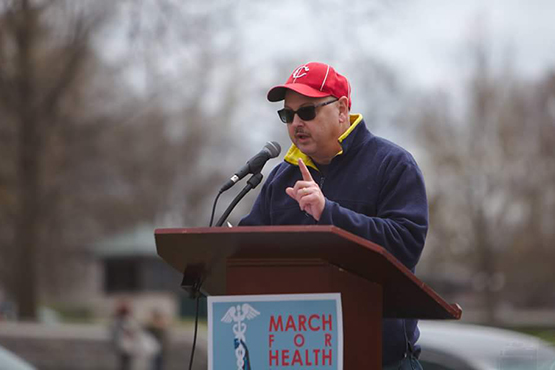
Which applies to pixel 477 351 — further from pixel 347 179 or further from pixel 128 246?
pixel 128 246


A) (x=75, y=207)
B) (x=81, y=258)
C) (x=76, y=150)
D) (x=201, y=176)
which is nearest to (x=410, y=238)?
(x=76, y=150)

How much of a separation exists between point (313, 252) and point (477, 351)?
14.0ft

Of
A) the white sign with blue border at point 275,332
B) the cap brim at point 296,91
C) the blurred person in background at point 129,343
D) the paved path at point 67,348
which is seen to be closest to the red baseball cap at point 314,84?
the cap brim at point 296,91

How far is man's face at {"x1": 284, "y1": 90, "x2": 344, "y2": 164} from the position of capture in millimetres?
3172

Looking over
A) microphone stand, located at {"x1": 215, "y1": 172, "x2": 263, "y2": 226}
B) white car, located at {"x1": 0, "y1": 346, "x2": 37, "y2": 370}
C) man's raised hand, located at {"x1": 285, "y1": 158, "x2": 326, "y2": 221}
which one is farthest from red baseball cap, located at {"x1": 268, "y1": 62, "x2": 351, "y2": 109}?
white car, located at {"x1": 0, "y1": 346, "x2": 37, "y2": 370}

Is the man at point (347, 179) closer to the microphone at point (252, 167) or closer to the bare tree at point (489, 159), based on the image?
the microphone at point (252, 167)

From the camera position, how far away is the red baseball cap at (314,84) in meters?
3.15

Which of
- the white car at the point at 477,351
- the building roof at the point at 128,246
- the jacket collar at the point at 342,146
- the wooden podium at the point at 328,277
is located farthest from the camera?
the building roof at the point at 128,246

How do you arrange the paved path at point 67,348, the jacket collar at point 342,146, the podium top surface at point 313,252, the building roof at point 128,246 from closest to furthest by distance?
the podium top surface at point 313,252 → the jacket collar at point 342,146 → the paved path at point 67,348 → the building roof at point 128,246

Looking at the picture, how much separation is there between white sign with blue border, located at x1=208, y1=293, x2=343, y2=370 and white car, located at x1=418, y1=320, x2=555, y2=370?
10.3 feet

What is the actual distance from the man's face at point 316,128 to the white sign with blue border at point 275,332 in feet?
2.46

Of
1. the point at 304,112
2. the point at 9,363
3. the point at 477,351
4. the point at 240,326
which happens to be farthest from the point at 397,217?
the point at 9,363

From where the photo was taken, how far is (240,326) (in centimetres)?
263

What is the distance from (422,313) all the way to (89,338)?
43.8 ft
